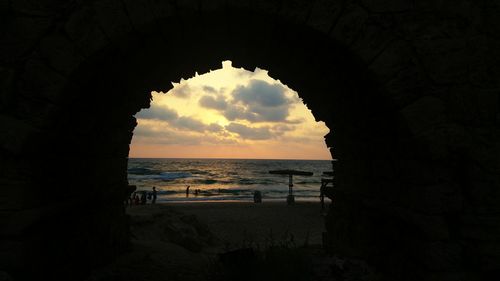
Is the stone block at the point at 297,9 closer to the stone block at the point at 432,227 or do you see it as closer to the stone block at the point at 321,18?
the stone block at the point at 321,18

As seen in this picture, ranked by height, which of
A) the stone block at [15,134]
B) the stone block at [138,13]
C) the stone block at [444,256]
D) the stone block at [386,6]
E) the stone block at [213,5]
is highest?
the stone block at [386,6]

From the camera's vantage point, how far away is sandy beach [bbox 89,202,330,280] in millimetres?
4941

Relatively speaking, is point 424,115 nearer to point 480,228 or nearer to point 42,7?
point 480,228

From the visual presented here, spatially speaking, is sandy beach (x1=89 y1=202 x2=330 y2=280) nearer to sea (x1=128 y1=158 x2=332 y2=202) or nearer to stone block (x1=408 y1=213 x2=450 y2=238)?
stone block (x1=408 y1=213 x2=450 y2=238)

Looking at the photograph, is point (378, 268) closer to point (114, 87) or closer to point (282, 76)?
point (282, 76)

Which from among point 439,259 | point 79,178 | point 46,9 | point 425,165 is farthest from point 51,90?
point 439,259

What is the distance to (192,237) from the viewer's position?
348 inches

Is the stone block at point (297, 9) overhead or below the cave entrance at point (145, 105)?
overhead

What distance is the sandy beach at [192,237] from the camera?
16.2 ft

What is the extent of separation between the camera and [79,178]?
415 centimetres

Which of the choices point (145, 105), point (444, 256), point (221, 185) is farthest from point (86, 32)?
point (221, 185)

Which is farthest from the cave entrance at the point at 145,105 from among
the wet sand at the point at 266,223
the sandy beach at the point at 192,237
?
the wet sand at the point at 266,223

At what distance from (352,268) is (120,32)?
387 cm

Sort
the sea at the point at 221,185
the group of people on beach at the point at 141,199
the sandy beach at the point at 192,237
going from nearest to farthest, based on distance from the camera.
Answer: the sandy beach at the point at 192,237 < the group of people on beach at the point at 141,199 < the sea at the point at 221,185
